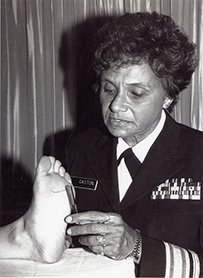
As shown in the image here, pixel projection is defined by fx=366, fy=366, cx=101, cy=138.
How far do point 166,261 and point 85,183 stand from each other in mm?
434

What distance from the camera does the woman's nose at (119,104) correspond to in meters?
1.05

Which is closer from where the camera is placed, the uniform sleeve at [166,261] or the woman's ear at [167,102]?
the uniform sleeve at [166,261]

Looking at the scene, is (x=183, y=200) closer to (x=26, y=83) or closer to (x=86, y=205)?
(x=86, y=205)

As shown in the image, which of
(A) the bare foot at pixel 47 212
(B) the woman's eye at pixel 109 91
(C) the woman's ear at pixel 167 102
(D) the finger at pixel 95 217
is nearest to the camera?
(D) the finger at pixel 95 217

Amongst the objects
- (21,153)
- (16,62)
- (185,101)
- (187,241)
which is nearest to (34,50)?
(16,62)

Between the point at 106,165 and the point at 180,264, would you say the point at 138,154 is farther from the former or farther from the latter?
the point at 180,264

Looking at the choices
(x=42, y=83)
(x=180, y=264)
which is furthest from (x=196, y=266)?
(x=42, y=83)

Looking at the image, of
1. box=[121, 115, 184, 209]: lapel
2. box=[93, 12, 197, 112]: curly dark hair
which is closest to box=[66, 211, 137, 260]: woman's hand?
box=[121, 115, 184, 209]: lapel

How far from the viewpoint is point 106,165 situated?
3.98 ft

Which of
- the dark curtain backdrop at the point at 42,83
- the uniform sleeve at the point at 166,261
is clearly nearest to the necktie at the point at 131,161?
the uniform sleeve at the point at 166,261

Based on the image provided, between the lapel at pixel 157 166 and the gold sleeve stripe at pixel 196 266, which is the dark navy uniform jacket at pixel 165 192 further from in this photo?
the gold sleeve stripe at pixel 196 266

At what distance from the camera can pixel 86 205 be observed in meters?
1.24

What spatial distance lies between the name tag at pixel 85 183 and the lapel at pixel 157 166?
14 centimetres

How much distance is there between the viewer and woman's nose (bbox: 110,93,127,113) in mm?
1046
